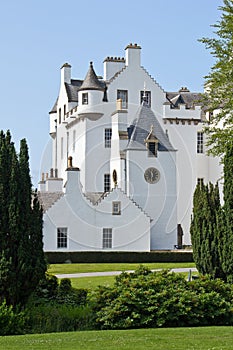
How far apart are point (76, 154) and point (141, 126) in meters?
7.25

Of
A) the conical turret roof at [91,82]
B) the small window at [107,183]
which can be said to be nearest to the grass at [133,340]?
the small window at [107,183]

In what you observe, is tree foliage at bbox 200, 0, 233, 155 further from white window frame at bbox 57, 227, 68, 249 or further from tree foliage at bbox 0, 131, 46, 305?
white window frame at bbox 57, 227, 68, 249

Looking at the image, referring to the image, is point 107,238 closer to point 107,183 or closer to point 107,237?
point 107,237

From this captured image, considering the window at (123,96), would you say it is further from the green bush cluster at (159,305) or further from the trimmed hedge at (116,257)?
the green bush cluster at (159,305)

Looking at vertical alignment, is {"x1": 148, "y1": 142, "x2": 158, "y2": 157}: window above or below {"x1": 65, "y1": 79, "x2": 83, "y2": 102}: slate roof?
below

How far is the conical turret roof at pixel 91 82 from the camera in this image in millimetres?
50812

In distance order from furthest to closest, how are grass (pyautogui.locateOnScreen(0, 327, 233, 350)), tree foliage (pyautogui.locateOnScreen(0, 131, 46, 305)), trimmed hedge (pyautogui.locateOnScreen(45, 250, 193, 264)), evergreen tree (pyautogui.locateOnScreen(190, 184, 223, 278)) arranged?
trimmed hedge (pyautogui.locateOnScreen(45, 250, 193, 264)) → evergreen tree (pyautogui.locateOnScreen(190, 184, 223, 278)) → tree foliage (pyautogui.locateOnScreen(0, 131, 46, 305)) → grass (pyautogui.locateOnScreen(0, 327, 233, 350))

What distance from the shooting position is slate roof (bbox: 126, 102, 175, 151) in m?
47.6

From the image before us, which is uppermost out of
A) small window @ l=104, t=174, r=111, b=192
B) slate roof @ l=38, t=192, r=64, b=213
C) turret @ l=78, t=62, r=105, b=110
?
turret @ l=78, t=62, r=105, b=110

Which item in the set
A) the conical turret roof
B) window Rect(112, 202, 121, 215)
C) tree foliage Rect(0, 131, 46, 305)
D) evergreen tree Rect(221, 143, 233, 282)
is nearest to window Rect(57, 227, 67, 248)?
window Rect(112, 202, 121, 215)

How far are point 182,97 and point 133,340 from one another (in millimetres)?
45386

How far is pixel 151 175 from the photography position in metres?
47.7

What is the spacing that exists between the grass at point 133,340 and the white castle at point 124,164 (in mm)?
28706

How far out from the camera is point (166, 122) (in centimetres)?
5231
